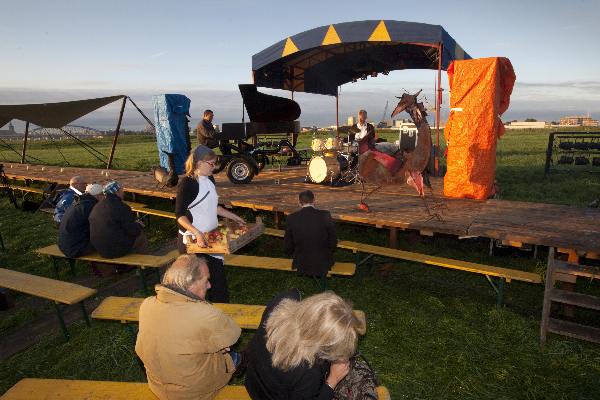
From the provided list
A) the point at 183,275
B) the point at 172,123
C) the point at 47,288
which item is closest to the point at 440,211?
the point at 183,275

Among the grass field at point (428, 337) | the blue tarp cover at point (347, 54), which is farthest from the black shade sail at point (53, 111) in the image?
the grass field at point (428, 337)

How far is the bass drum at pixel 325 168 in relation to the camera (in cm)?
1001

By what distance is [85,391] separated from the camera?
3000mm

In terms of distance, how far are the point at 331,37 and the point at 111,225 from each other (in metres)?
8.46

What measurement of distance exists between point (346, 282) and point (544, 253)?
4180 mm

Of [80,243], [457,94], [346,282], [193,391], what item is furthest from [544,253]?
[80,243]

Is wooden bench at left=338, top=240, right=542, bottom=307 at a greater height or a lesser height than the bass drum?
lesser

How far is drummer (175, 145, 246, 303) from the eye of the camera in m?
3.82

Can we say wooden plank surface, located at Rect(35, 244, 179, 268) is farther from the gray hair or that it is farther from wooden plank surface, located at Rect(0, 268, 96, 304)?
the gray hair

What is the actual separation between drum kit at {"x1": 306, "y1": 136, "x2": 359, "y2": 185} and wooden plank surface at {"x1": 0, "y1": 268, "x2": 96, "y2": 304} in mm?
6696

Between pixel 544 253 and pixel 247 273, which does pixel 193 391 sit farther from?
pixel 544 253

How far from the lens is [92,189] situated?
616cm

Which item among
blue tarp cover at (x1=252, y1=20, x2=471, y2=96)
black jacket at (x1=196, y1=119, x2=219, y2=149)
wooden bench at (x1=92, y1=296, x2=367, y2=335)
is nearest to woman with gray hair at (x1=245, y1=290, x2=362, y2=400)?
wooden bench at (x1=92, y1=296, x2=367, y2=335)

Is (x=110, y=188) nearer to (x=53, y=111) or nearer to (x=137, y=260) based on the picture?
(x=137, y=260)
